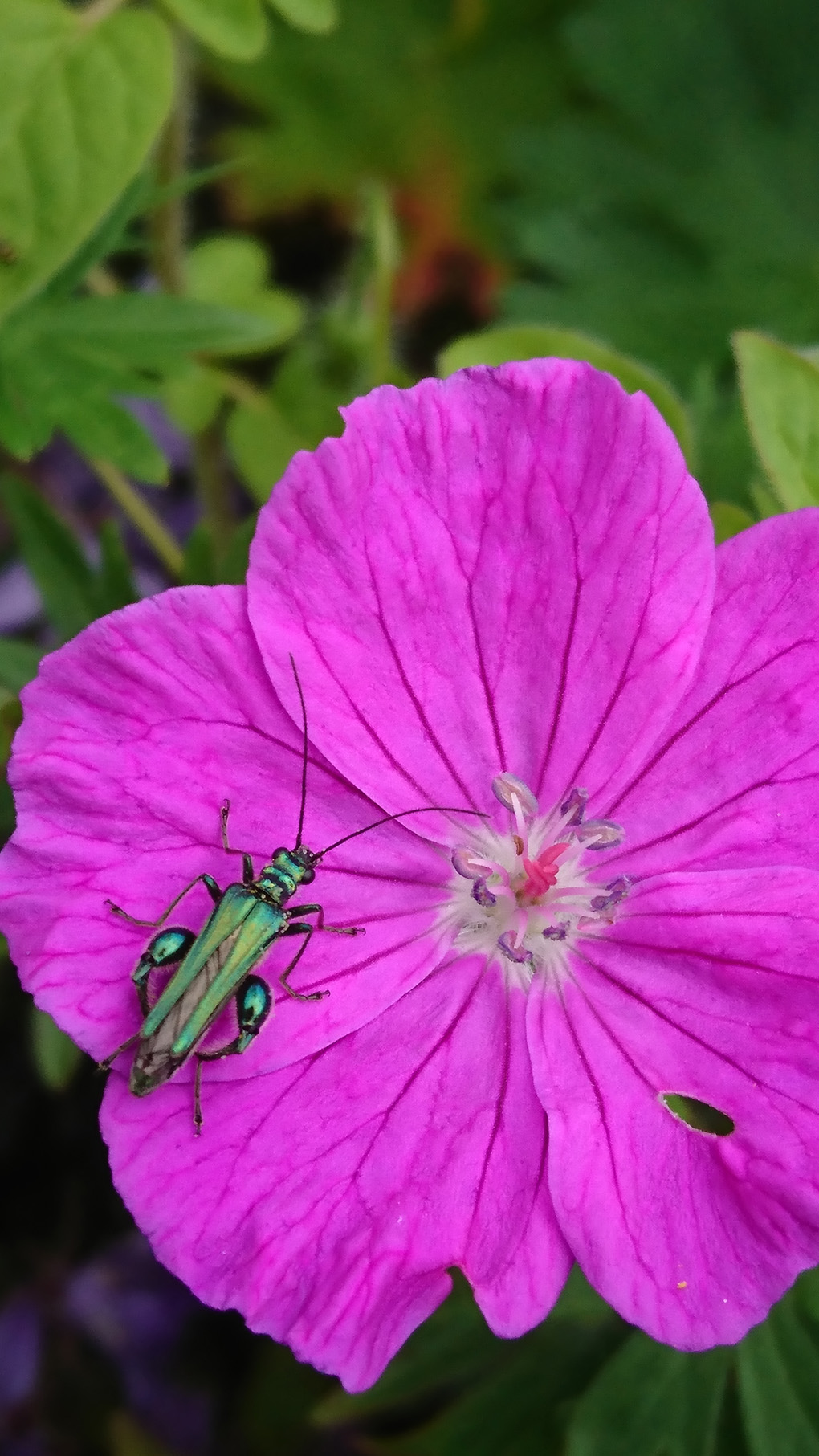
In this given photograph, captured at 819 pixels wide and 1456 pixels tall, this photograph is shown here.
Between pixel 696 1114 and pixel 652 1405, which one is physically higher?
pixel 696 1114

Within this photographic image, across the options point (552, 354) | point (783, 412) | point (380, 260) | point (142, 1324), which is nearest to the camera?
point (783, 412)

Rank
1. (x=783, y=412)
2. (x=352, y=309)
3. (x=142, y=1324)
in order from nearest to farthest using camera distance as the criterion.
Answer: (x=783, y=412) < (x=352, y=309) < (x=142, y=1324)

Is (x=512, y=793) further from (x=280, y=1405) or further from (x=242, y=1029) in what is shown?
(x=280, y=1405)

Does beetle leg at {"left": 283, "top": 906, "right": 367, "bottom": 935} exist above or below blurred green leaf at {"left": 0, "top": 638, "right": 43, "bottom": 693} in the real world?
below

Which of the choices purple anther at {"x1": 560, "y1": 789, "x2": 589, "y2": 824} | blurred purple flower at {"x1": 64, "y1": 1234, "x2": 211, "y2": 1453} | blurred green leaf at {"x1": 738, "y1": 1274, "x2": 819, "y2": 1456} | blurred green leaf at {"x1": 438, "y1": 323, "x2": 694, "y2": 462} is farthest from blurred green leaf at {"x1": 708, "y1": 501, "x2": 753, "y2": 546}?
blurred purple flower at {"x1": 64, "y1": 1234, "x2": 211, "y2": 1453}

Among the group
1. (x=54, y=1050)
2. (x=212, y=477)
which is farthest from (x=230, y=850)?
(x=212, y=477)

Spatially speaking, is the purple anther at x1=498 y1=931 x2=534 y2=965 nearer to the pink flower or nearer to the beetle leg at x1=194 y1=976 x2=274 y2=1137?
the pink flower

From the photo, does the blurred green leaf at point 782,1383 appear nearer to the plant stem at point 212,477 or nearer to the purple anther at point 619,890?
the purple anther at point 619,890
